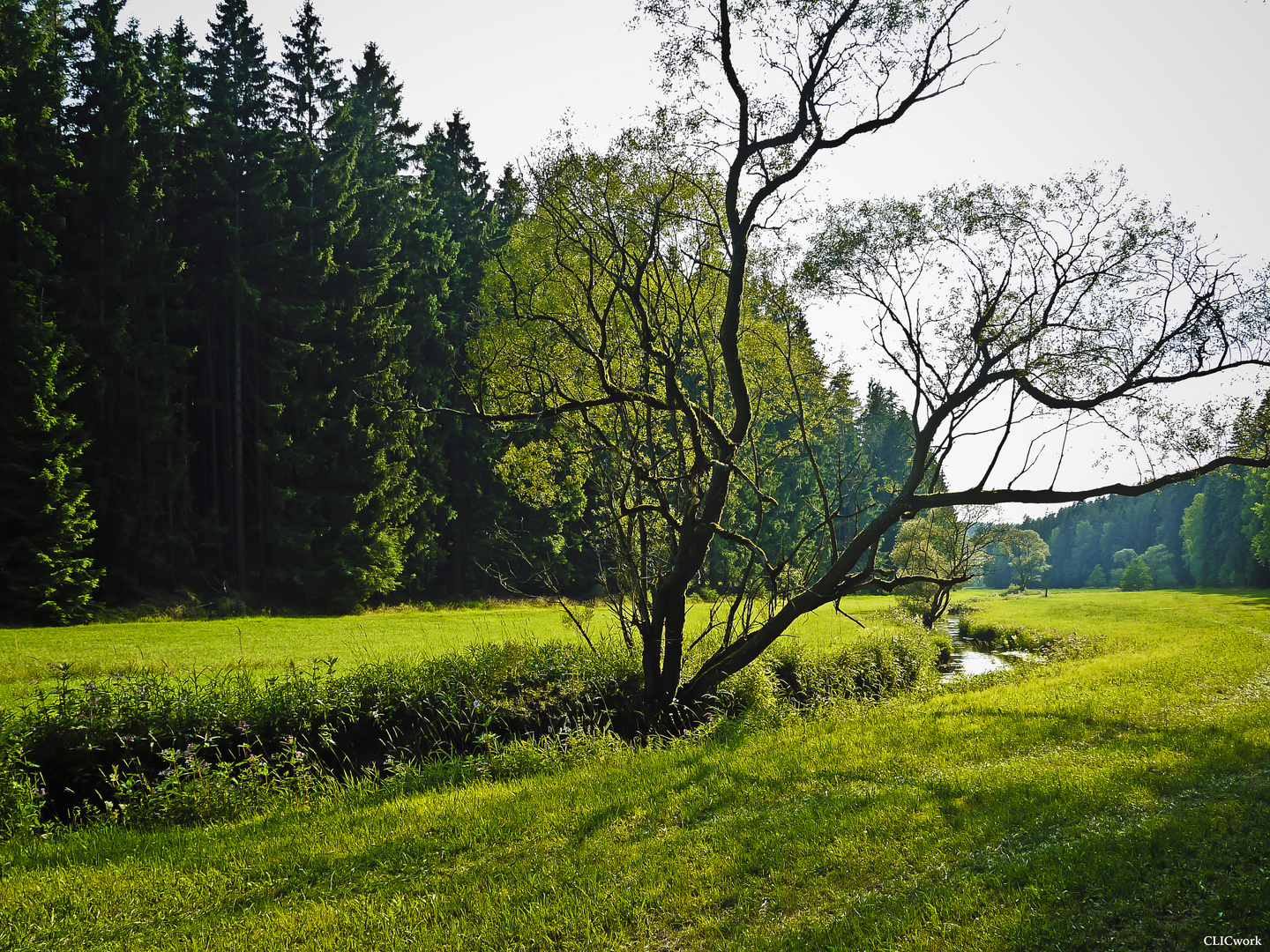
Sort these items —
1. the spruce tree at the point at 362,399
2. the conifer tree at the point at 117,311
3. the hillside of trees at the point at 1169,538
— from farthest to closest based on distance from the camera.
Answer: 1. the hillside of trees at the point at 1169,538
2. the spruce tree at the point at 362,399
3. the conifer tree at the point at 117,311

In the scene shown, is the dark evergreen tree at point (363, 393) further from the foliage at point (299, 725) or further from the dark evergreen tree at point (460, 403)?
the foliage at point (299, 725)

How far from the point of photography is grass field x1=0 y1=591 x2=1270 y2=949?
144 inches

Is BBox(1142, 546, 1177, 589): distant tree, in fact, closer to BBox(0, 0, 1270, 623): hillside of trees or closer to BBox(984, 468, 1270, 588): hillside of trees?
BBox(984, 468, 1270, 588): hillside of trees

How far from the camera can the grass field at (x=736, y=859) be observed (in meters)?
3.67

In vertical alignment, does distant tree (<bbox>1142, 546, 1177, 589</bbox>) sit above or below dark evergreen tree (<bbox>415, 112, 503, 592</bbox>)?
below

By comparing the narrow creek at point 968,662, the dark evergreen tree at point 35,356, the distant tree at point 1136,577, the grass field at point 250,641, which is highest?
the dark evergreen tree at point 35,356

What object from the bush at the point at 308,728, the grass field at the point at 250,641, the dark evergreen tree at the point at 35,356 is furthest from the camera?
the dark evergreen tree at the point at 35,356

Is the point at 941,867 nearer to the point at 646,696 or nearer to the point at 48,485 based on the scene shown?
the point at 646,696

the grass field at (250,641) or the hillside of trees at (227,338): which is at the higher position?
the hillside of trees at (227,338)

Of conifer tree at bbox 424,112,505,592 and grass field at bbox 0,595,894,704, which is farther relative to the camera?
conifer tree at bbox 424,112,505,592

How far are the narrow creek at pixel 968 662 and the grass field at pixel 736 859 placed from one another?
10198 mm

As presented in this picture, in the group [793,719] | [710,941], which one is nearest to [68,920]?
[710,941]

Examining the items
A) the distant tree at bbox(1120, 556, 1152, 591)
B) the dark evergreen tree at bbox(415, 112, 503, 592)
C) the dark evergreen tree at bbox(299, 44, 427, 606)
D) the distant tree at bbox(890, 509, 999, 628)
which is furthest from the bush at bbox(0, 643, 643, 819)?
the distant tree at bbox(1120, 556, 1152, 591)

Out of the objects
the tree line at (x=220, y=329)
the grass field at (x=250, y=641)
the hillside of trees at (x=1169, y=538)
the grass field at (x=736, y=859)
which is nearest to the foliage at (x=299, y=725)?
the grass field at (x=736, y=859)
